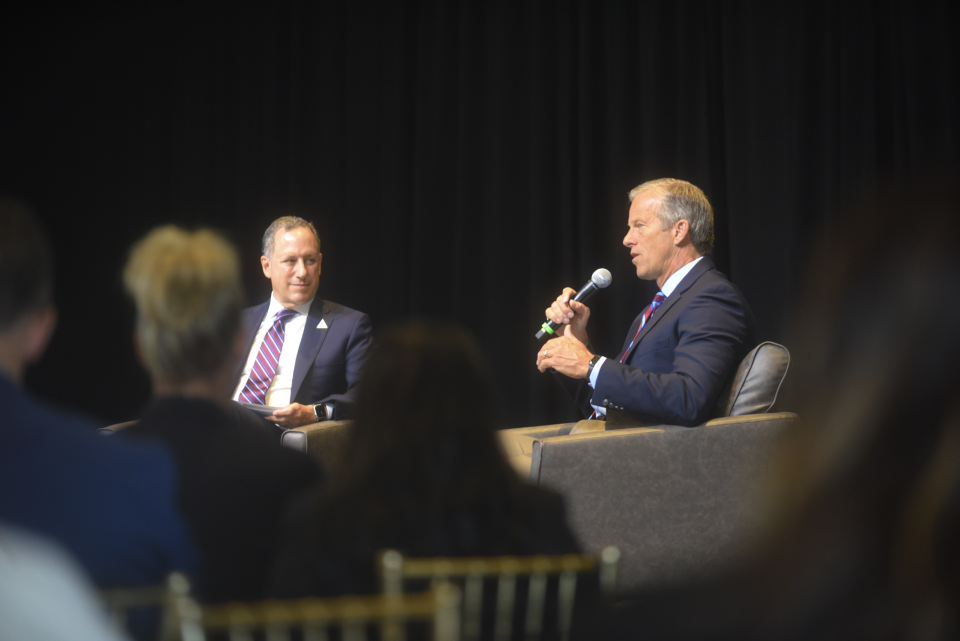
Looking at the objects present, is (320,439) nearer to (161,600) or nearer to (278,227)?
(278,227)

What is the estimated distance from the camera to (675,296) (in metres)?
2.52

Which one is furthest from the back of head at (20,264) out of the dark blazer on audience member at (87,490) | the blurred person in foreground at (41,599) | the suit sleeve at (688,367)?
the suit sleeve at (688,367)

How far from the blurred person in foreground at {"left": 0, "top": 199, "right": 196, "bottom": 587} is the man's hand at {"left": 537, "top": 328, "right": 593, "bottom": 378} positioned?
1512 millimetres

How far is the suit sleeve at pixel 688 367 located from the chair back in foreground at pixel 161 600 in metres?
1.54

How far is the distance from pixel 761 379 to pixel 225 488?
5.29 ft

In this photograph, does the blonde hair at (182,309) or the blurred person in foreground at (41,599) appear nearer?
the blurred person in foreground at (41,599)

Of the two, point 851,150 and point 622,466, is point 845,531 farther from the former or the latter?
point 851,150

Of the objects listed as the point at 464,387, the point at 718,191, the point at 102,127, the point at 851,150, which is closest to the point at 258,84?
the point at 102,127

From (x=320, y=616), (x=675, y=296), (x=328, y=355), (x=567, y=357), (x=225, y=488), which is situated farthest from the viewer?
(x=328, y=355)

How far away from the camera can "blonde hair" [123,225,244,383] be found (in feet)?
3.89

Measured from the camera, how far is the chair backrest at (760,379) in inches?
86.2

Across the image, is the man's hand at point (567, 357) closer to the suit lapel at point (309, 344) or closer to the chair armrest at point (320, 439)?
the chair armrest at point (320, 439)

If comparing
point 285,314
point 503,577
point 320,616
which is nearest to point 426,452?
point 503,577

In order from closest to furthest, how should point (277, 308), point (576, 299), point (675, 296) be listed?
point (675, 296) → point (576, 299) → point (277, 308)
